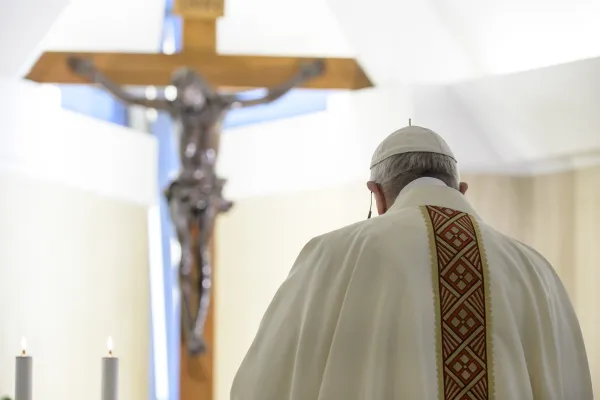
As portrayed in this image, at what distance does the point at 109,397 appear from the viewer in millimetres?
3232

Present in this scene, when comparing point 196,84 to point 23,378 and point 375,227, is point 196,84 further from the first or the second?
point 375,227

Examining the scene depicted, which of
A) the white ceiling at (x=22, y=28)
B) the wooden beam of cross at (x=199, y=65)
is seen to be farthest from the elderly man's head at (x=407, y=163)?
the white ceiling at (x=22, y=28)

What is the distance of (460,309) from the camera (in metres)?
2.42

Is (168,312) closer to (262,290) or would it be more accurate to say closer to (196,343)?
(262,290)

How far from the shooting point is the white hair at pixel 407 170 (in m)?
2.54

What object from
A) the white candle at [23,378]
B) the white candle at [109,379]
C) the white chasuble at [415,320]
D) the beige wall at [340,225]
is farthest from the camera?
the beige wall at [340,225]

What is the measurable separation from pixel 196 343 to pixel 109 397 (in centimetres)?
195

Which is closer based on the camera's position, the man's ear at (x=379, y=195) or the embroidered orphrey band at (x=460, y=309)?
the embroidered orphrey band at (x=460, y=309)

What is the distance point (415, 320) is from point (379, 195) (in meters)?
0.32

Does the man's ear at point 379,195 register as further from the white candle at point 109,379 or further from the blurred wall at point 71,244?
the blurred wall at point 71,244

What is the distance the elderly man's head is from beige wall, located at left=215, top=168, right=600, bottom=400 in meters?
2.67

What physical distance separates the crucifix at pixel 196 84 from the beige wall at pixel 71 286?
2.16ft

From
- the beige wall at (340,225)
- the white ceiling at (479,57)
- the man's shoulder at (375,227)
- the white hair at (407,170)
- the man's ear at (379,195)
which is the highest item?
the white ceiling at (479,57)

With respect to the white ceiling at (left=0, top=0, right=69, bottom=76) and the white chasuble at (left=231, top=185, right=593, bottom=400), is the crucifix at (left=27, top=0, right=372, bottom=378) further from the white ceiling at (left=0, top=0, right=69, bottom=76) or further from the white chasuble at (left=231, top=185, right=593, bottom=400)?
the white chasuble at (left=231, top=185, right=593, bottom=400)
